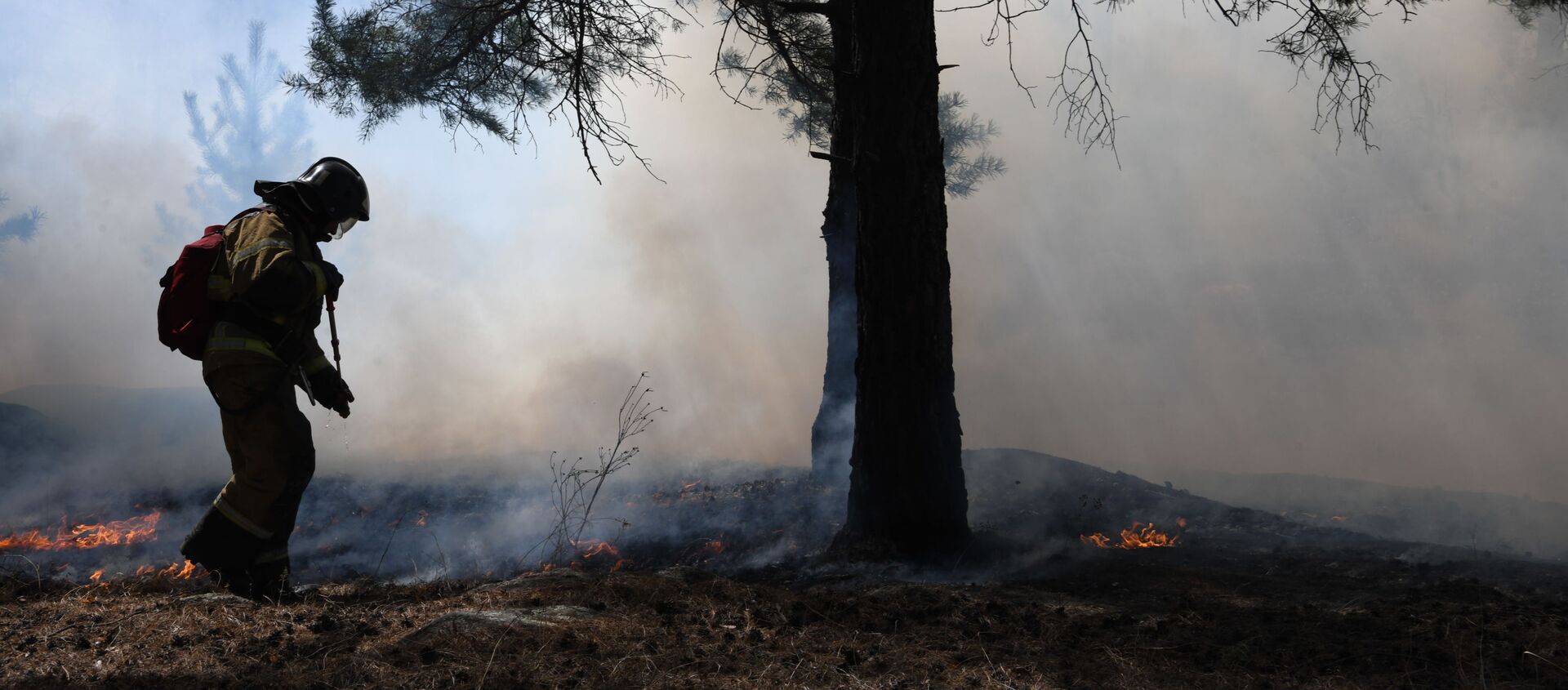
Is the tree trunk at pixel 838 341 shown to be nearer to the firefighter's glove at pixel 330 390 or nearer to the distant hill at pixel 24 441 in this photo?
the firefighter's glove at pixel 330 390

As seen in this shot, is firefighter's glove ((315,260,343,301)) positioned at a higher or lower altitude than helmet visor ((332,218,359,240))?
lower

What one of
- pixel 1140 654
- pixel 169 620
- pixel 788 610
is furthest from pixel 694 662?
pixel 169 620

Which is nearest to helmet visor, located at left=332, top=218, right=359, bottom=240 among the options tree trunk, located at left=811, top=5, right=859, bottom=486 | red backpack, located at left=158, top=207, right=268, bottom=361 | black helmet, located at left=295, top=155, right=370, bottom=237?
black helmet, located at left=295, top=155, right=370, bottom=237

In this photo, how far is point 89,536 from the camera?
6570 millimetres

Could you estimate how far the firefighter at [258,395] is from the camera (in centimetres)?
388

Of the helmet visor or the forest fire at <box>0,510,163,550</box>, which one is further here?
the forest fire at <box>0,510,163,550</box>

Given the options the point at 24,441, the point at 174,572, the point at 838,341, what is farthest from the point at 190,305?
the point at 24,441

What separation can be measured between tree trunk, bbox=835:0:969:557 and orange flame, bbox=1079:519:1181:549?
5.29 feet

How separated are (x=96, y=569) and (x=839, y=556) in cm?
458

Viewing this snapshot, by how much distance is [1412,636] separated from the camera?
3168 mm

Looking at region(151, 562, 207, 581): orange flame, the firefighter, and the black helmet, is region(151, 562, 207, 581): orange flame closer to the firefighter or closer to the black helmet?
the firefighter

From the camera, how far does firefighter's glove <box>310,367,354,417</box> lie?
166 inches

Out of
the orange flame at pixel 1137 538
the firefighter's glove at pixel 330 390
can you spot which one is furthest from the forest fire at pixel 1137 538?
the firefighter's glove at pixel 330 390

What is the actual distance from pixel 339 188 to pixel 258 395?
1.01m
